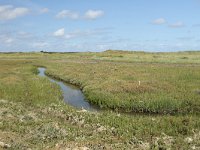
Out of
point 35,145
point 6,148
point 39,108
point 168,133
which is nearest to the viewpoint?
point 6,148

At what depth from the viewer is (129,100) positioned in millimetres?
29703

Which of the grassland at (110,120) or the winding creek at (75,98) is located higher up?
the grassland at (110,120)

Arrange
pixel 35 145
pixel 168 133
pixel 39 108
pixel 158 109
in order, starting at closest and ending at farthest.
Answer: pixel 35 145, pixel 168 133, pixel 39 108, pixel 158 109

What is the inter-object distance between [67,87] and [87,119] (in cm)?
2380

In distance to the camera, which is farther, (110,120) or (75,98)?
(75,98)

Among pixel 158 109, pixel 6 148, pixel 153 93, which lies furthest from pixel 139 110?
pixel 6 148

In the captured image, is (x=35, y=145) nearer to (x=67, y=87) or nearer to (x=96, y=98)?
(x=96, y=98)

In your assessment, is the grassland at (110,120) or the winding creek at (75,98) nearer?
the grassland at (110,120)

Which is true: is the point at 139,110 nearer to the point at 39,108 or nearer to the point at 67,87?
the point at 39,108

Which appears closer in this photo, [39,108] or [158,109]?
[39,108]

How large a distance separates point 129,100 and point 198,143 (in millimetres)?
14566

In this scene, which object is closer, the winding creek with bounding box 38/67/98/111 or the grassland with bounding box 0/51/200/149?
the grassland with bounding box 0/51/200/149

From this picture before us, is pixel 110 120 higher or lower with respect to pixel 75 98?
higher

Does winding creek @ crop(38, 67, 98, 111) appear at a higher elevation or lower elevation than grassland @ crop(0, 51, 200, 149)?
lower
